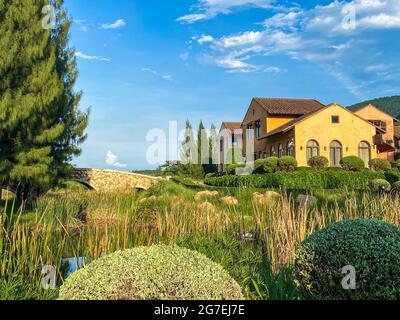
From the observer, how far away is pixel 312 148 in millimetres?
28719

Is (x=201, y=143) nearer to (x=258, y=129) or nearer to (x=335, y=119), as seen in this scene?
(x=258, y=129)

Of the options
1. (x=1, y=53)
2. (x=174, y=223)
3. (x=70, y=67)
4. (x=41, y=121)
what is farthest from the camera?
(x=70, y=67)

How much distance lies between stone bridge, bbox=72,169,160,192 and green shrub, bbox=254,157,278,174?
7007 mm

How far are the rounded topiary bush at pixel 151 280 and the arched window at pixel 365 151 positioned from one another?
1127 inches

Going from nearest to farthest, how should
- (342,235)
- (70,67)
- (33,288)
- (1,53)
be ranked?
(342,235) → (33,288) → (1,53) → (70,67)

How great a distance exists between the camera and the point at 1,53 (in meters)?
17.3

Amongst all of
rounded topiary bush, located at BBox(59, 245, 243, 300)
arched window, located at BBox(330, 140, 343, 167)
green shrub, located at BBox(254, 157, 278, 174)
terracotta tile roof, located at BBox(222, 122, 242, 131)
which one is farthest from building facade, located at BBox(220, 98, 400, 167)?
rounded topiary bush, located at BBox(59, 245, 243, 300)

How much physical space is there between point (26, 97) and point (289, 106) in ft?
75.4

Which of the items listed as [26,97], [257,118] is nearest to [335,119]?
[257,118]

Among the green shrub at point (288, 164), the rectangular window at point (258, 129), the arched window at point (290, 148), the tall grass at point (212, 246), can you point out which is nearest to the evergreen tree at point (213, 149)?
the rectangular window at point (258, 129)

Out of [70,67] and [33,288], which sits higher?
[70,67]

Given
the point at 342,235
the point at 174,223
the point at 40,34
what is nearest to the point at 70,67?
the point at 40,34
